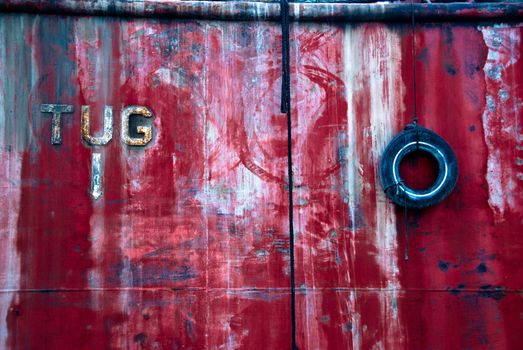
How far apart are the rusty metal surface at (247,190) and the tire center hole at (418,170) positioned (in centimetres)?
20

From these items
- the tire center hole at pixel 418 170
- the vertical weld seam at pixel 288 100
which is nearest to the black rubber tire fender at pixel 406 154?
the tire center hole at pixel 418 170

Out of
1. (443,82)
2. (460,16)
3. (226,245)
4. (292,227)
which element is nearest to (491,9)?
(460,16)

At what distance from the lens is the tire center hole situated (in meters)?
3.66

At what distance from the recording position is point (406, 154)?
3.62 metres

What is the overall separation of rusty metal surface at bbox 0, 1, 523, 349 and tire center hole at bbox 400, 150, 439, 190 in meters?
0.20

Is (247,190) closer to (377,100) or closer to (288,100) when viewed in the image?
(288,100)

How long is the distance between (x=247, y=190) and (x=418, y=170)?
1282 millimetres

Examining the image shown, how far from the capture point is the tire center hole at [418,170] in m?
3.66

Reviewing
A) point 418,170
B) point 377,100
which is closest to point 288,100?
point 377,100

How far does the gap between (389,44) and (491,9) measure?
799mm

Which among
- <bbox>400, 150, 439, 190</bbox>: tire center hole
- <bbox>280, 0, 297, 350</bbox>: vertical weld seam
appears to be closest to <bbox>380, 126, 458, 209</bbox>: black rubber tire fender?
<bbox>400, 150, 439, 190</bbox>: tire center hole

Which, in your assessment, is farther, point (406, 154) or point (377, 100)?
point (377, 100)

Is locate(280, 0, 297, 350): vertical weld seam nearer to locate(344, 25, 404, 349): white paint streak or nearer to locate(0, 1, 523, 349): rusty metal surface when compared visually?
locate(0, 1, 523, 349): rusty metal surface

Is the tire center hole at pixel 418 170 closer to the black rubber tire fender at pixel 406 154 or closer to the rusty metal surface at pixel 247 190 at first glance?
the black rubber tire fender at pixel 406 154
